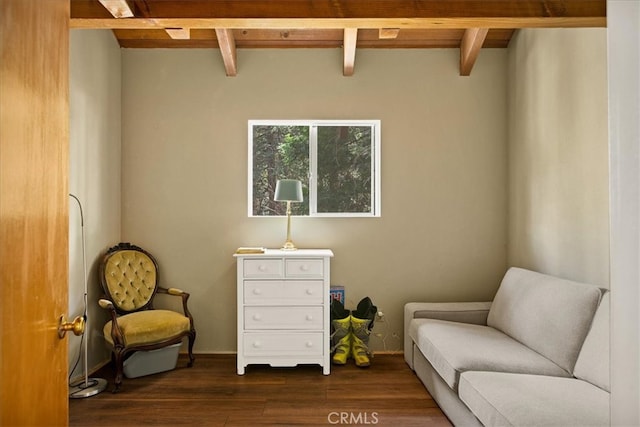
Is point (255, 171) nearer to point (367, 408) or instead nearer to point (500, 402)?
point (367, 408)

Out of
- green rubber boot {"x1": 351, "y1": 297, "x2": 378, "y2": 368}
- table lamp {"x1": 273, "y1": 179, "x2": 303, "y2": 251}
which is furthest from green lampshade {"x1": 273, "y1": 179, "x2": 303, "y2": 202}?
green rubber boot {"x1": 351, "y1": 297, "x2": 378, "y2": 368}

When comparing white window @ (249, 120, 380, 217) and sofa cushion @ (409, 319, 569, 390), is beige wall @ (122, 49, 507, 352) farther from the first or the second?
sofa cushion @ (409, 319, 569, 390)

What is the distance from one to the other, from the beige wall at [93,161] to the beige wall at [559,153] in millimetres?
3357

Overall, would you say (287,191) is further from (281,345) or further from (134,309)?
(134,309)

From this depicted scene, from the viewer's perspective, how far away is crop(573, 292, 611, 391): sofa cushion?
2381 mm

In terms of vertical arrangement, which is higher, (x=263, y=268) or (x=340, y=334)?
(x=263, y=268)

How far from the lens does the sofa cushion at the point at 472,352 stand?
8.85 ft

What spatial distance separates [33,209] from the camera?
1.16 meters

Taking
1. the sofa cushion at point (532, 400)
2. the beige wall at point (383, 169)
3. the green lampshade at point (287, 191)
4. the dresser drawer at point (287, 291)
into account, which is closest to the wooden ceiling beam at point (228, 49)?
the beige wall at point (383, 169)

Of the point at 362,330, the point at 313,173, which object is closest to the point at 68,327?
the point at 362,330

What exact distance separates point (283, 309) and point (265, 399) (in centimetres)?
73

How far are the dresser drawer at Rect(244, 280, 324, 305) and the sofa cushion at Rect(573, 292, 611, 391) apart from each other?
73.2 inches

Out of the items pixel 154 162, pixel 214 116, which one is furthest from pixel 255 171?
pixel 154 162

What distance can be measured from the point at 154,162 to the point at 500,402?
11.1 ft
